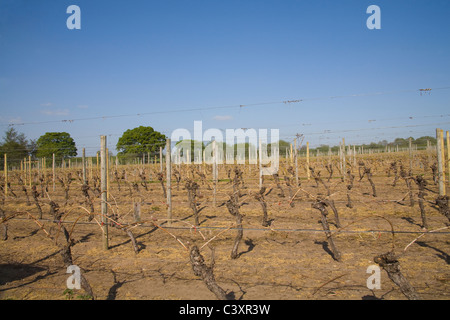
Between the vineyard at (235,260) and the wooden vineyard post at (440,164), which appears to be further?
the wooden vineyard post at (440,164)

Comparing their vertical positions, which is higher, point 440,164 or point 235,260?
point 440,164

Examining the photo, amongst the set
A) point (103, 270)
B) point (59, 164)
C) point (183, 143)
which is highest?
point (183, 143)

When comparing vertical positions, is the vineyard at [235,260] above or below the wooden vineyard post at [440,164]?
below

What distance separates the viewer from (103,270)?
4.96m

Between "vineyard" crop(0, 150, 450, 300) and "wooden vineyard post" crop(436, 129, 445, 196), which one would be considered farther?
"wooden vineyard post" crop(436, 129, 445, 196)

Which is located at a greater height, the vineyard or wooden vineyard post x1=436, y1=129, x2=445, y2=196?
wooden vineyard post x1=436, y1=129, x2=445, y2=196

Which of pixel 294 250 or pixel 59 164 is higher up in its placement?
pixel 59 164

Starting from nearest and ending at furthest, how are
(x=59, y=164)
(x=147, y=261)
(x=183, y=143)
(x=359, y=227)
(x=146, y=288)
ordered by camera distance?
(x=146, y=288) < (x=147, y=261) < (x=359, y=227) < (x=59, y=164) < (x=183, y=143)

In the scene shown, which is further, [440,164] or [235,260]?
[440,164]

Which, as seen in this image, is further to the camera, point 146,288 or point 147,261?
point 147,261
